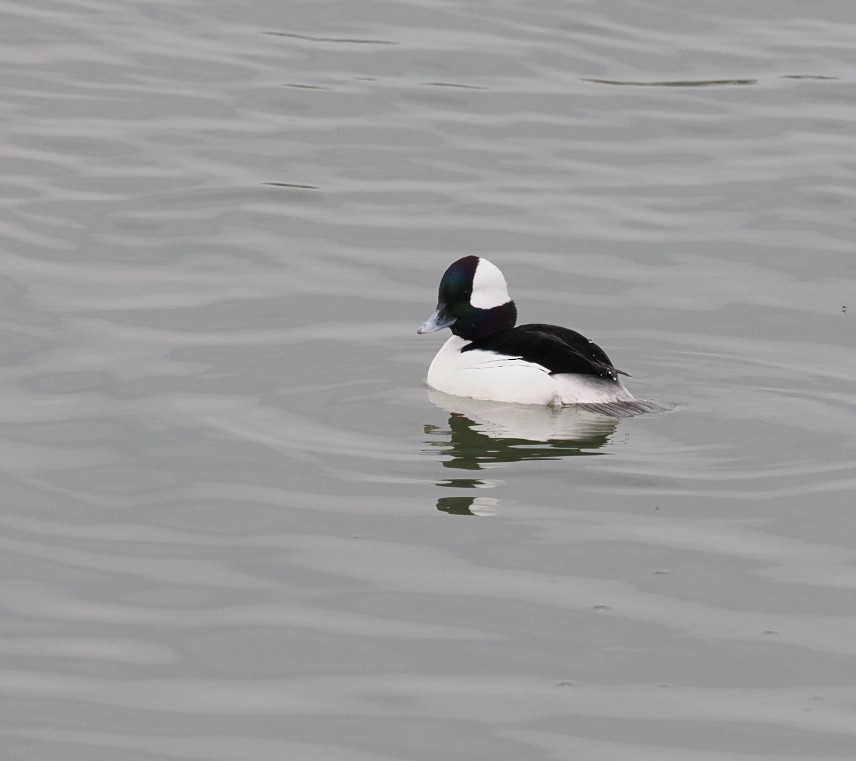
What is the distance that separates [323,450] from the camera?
9.30 metres

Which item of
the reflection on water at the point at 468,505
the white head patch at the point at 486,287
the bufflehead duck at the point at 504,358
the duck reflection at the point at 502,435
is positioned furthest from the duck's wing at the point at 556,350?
the reflection on water at the point at 468,505

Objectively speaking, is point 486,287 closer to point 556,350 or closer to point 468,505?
point 556,350

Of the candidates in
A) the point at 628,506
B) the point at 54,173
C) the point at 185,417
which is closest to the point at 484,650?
the point at 628,506

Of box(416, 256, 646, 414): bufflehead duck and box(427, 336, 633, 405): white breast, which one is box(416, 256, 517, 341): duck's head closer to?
box(416, 256, 646, 414): bufflehead duck

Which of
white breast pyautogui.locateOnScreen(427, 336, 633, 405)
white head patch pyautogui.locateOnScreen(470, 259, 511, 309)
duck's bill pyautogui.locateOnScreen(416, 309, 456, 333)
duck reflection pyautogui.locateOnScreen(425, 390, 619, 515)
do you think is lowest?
duck reflection pyautogui.locateOnScreen(425, 390, 619, 515)

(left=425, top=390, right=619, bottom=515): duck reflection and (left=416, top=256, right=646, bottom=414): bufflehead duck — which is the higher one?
(left=416, top=256, right=646, bottom=414): bufflehead duck

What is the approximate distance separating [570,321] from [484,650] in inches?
232

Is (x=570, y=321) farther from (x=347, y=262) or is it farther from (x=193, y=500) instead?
(x=193, y=500)

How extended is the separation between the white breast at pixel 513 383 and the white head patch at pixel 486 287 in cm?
52

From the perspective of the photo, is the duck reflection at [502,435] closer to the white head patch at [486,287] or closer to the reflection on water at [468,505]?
the reflection on water at [468,505]

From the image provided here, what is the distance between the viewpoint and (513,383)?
34.2 ft

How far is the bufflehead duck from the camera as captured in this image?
1027cm

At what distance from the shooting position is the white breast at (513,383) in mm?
10273

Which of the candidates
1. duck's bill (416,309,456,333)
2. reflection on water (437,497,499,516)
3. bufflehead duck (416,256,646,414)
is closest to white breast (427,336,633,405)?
bufflehead duck (416,256,646,414)
